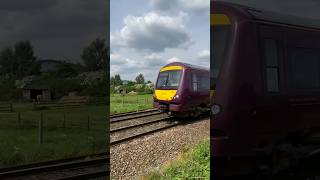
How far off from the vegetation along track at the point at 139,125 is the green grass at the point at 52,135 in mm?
560

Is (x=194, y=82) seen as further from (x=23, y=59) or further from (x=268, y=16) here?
(x=23, y=59)

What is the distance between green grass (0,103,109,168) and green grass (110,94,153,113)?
64 centimetres

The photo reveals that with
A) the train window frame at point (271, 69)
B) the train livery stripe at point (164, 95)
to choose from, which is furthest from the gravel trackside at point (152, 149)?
the train window frame at point (271, 69)

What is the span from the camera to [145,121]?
149 inches

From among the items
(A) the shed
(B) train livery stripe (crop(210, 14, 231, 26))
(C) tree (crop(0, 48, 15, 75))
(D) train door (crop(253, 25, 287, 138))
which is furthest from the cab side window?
(C) tree (crop(0, 48, 15, 75))

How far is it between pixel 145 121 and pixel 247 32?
3.87 feet

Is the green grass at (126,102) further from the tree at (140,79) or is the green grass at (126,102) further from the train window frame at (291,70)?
the train window frame at (291,70)

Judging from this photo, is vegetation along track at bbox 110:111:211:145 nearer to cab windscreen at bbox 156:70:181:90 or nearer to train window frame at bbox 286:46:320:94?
cab windscreen at bbox 156:70:181:90

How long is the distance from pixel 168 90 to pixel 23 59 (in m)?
1.35

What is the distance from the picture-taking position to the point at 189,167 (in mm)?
3557

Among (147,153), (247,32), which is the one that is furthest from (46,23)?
(247,32)

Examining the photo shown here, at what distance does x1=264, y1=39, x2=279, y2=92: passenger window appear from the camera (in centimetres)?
384

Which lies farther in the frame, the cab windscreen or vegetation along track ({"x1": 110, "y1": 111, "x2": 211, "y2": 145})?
the cab windscreen

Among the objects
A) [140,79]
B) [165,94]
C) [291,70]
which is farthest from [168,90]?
[291,70]
